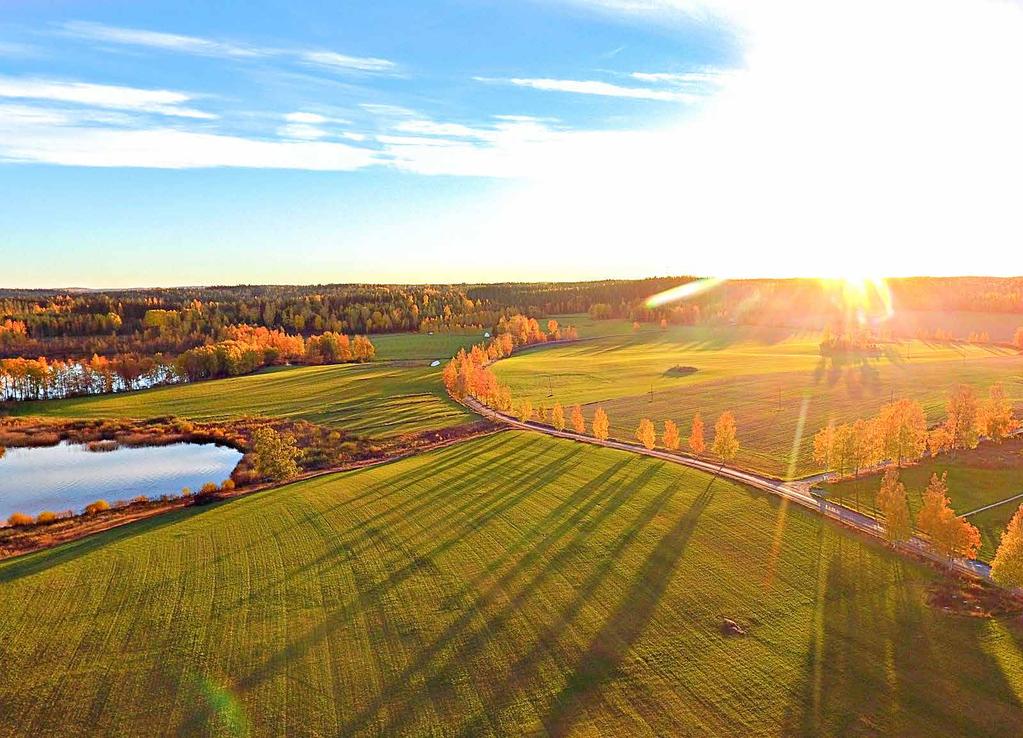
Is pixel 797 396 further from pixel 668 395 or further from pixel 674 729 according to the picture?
pixel 674 729

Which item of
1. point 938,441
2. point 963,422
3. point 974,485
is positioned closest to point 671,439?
point 938,441

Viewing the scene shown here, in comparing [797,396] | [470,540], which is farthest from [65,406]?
[797,396]

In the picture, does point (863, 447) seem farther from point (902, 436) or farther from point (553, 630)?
point (553, 630)

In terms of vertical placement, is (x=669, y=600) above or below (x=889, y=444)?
below

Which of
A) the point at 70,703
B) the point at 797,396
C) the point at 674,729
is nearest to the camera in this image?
the point at 674,729

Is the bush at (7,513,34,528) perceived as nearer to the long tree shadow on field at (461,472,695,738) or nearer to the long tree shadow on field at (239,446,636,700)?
the long tree shadow on field at (239,446,636,700)

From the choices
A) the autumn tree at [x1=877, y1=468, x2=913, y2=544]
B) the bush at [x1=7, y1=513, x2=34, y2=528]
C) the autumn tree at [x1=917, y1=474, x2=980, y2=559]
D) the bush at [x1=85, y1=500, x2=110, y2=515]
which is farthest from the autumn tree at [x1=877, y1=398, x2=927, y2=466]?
the bush at [x1=7, y1=513, x2=34, y2=528]

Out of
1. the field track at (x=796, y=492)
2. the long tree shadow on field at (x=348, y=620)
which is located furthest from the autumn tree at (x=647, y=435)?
the long tree shadow on field at (x=348, y=620)
